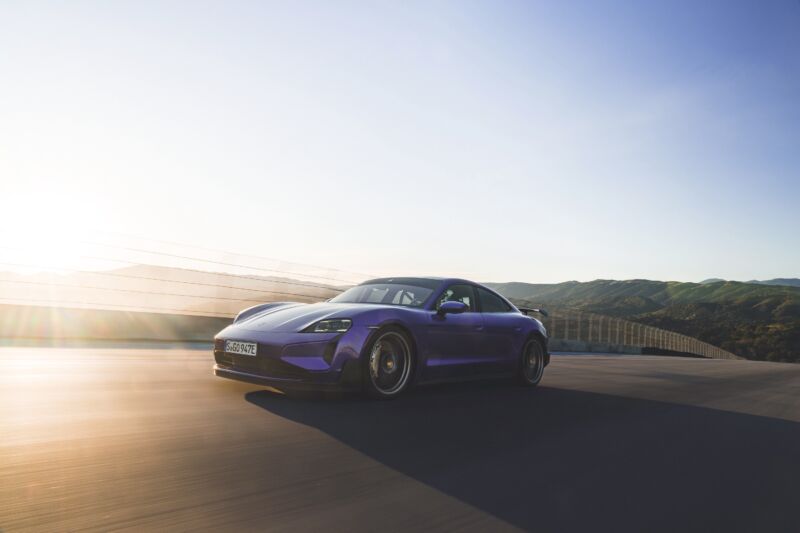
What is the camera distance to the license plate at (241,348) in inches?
210

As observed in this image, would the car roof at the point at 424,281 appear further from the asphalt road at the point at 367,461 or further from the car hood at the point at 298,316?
the asphalt road at the point at 367,461

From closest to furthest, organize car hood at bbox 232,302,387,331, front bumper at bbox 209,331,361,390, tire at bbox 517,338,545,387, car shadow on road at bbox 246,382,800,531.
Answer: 1. car shadow on road at bbox 246,382,800,531
2. front bumper at bbox 209,331,361,390
3. car hood at bbox 232,302,387,331
4. tire at bbox 517,338,545,387

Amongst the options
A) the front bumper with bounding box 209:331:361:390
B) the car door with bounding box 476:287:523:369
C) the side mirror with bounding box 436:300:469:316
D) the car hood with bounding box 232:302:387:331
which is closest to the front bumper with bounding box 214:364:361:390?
the front bumper with bounding box 209:331:361:390

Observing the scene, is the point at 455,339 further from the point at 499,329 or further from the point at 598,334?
the point at 598,334

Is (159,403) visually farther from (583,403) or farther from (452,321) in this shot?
(583,403)

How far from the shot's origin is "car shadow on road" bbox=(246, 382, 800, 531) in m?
2.80

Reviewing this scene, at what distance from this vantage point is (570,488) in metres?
3.11

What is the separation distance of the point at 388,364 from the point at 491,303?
2.02 meters

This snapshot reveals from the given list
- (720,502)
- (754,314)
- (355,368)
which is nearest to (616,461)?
(720,502)

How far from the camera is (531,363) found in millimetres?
7668

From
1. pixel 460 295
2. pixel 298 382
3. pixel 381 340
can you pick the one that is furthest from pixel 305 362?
pixel 460 295

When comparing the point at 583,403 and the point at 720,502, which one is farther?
the point at 583,403

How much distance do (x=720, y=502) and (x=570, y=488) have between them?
71cm

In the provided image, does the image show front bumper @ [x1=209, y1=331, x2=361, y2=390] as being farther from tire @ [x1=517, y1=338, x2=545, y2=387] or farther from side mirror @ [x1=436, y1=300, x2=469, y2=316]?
tire @ [x1=517, y1=338, x2=545, y2=387]
